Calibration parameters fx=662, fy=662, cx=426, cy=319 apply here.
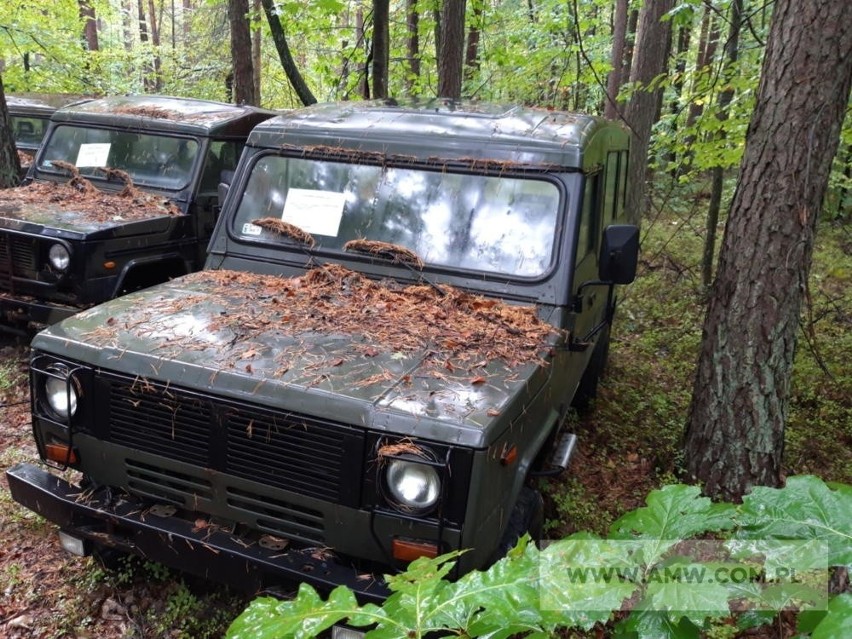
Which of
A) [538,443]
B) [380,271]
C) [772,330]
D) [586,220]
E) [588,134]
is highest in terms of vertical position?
[588,134]

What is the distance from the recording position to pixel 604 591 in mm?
1243

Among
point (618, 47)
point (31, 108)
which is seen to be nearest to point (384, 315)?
A: point (31, 108)

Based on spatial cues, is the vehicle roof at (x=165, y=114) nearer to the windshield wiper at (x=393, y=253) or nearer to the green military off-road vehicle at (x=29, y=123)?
the green military off-road vehicle at (x=29, y=123)

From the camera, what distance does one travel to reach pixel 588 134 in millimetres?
3758

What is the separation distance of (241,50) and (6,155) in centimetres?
378

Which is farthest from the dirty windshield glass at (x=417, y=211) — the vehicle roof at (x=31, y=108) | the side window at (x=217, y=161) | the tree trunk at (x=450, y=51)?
the vehicle roof at (x=31, y=108)

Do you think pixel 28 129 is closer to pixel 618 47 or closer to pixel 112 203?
pixel 112 203

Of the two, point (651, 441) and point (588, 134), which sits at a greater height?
point (588, 134)

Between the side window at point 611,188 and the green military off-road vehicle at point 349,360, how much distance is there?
25 cm

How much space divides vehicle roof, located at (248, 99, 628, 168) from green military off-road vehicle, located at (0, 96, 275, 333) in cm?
204

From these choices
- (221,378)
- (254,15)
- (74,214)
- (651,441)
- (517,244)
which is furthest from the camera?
(254,15)

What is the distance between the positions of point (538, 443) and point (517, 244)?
107cm

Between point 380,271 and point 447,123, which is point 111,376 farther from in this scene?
point 447,123

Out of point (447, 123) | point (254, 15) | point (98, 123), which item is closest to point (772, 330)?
point (447, 123)
